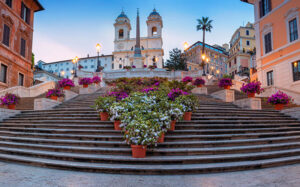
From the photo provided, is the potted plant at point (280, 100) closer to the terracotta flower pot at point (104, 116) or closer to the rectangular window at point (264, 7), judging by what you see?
the terracotta flower pot at point (104, 116)

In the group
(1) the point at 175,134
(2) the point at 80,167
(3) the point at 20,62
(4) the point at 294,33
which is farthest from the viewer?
(3) the point at 20,62

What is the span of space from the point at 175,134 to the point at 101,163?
9.25 ft

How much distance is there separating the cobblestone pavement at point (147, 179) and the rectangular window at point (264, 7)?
69.0ft

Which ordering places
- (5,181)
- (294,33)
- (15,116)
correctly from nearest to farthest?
1. (5,181)
2. (15,116)
3. (294,33)

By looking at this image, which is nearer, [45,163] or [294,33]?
[45,163]

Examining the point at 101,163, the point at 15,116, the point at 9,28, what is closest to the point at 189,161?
the point at 101,163

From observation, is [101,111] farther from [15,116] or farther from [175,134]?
[15,116]

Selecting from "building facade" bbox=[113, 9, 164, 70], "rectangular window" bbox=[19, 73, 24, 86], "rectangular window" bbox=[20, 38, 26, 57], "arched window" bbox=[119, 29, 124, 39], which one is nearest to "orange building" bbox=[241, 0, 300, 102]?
"rectangular window" bbox=[19, 73, 24, 86]

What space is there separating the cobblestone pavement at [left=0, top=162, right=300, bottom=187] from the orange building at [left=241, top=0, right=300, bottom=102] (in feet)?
41.1

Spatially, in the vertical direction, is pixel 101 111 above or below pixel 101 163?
above

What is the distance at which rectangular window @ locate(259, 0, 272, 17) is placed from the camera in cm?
2057

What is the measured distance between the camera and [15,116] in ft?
35.2

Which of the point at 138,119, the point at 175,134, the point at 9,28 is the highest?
the point at 9,28

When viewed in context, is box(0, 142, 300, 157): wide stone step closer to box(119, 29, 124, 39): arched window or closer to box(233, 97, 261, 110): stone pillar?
box(233, 97, 261, 110): stone pillar
